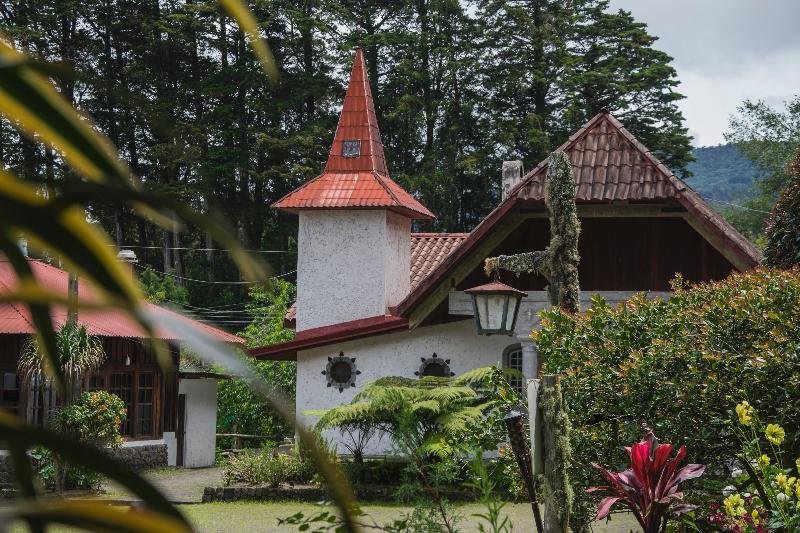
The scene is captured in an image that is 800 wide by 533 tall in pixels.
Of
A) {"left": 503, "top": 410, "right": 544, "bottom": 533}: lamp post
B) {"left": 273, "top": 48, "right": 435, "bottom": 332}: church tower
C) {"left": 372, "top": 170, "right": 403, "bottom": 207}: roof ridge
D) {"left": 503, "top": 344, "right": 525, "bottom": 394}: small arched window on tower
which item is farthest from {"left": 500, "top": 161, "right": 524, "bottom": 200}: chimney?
{"left": 503, "top": 410, "right": 544, "bottom": 533}: lamp post

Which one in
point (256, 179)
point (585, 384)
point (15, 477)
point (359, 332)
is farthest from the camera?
point (256, 179)

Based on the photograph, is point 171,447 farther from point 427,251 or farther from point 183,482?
point 427,251

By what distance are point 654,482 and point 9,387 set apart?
17.7 meters

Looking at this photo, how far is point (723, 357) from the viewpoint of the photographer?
778 cm

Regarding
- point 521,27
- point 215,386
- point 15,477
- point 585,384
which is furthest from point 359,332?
point 521,27

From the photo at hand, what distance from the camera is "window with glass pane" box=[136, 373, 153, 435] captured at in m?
24.6

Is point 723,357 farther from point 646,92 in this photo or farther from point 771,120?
point 771,120

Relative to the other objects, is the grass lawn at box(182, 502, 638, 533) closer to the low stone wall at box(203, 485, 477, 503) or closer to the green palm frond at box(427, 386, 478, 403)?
the low stone wall at box(203, 485, 477, 503)

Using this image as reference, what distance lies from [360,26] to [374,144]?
2093 cm

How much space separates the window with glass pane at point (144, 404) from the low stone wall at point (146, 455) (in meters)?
0.43

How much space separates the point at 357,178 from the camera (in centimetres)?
2098

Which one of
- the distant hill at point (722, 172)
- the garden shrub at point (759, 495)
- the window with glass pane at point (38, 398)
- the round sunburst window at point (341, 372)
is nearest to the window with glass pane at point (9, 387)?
the window with glass pane at point (38, 398)

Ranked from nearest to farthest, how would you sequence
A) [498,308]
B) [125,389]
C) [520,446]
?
[520,446] → [498,308] → [125,389]

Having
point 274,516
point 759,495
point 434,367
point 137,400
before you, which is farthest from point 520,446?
point 137,400
